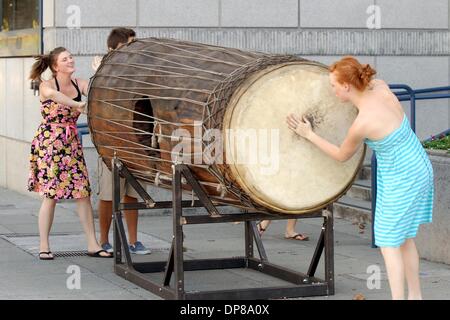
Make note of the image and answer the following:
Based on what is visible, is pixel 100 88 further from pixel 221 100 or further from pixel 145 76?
pixel 221 100

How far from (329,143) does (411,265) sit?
921 millimetres

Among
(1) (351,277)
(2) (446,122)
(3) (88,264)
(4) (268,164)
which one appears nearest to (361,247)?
(1) (351,277)

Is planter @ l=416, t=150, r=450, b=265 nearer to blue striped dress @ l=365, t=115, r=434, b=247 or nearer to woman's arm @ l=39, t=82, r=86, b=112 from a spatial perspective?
blue striped dress @ l=365, t=115, r=434, b=247

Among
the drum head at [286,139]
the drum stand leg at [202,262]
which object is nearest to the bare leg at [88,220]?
the drum stand leg at [202,262]

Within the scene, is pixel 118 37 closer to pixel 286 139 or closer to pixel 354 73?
pixel 286 139

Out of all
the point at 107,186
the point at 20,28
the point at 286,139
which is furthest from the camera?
the point at 20,28

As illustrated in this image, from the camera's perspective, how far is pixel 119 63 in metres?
8.47

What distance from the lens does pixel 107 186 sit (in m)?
9.40

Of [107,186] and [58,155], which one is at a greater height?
[58,155]

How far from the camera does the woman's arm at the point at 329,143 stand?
671 cm

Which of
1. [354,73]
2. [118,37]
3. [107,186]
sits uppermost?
[118,37]

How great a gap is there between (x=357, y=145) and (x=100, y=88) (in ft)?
8.31

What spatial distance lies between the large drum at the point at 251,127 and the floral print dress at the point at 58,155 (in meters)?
1.55

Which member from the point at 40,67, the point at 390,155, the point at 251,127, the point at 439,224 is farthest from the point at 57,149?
the point at 390,155
